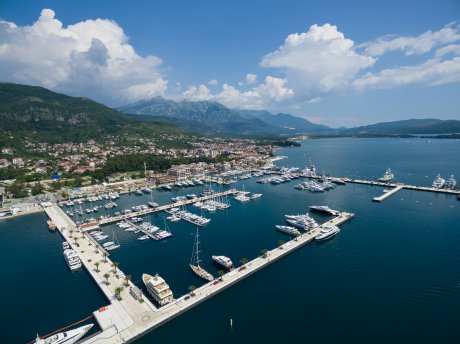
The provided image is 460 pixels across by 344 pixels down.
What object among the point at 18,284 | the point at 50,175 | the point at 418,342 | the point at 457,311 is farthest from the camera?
the point at 50,175

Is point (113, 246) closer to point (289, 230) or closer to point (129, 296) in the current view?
point (129, 296)

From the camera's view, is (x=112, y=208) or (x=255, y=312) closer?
(x=255, y=312)

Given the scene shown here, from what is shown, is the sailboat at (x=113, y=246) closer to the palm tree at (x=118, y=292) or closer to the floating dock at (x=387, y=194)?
the palm tree at (x=118, y=292)

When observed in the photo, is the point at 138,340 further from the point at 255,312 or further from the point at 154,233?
the point at 154,233

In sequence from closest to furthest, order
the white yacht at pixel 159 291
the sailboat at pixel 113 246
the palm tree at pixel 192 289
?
the white yacht at pixel 159 291 < the palm tree at pixel 192 289 < the sailboat at pixel 113 246

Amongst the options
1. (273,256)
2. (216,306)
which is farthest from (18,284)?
(273,256)

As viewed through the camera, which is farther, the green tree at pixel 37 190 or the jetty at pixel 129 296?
the green tree at pixel 37 190

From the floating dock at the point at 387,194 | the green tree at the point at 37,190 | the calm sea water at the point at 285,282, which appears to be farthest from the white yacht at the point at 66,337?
the floating dock at the point at 387,194
